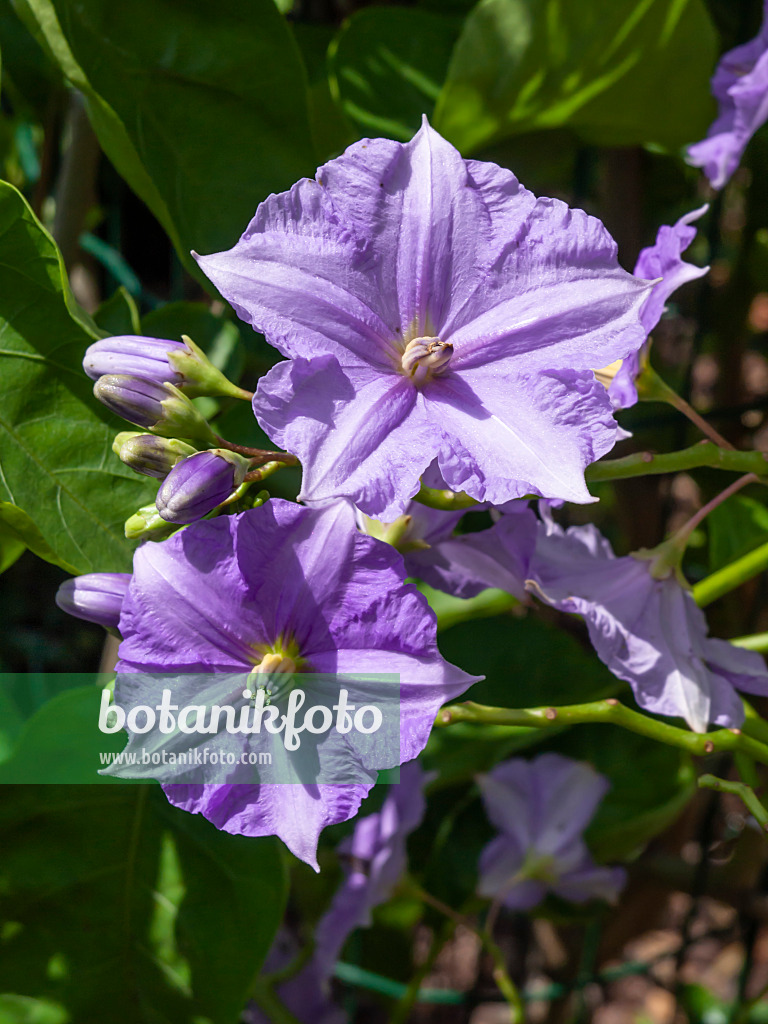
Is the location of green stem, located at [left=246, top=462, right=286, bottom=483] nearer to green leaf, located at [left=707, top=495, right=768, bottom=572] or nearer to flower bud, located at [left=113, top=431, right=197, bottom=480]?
flower bud, located at [left=113, top=431, right=197, bottom=480]

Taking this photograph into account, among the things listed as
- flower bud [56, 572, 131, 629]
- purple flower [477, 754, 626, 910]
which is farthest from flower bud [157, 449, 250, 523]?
purple flower [477, 754, 626, 910]

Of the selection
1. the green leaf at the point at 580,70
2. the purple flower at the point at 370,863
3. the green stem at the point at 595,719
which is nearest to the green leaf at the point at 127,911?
the purple flower at the point at 370,863

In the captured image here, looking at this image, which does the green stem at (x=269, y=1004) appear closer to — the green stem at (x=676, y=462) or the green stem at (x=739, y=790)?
the green stem at (x=739, y=790)

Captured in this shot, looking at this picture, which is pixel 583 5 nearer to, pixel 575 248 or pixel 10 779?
pixel 575 248

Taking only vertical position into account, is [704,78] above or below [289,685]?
above

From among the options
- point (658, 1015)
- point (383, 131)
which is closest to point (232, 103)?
point (383, 131)

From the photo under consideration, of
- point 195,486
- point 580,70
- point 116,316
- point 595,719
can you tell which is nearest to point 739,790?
point 595,719
